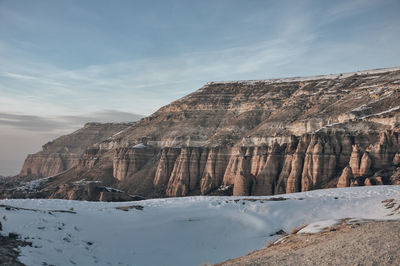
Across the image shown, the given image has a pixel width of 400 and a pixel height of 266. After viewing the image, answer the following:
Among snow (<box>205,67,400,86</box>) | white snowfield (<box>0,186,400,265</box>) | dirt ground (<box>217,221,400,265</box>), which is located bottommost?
white snowfield (<box>0,186,400,265</box>)

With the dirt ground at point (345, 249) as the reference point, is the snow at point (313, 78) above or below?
above

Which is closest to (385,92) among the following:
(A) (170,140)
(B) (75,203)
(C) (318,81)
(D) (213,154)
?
(C) (318,81)

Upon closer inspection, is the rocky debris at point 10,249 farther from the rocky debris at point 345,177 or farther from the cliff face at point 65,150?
the cliff face at point 65,150

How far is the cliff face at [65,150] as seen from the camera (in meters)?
151

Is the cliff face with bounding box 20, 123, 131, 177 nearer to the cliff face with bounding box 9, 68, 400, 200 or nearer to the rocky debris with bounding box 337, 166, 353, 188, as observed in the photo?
the cliff face with bounding box 9, 68, 400, 200

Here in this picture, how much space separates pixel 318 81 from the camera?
3607 inches

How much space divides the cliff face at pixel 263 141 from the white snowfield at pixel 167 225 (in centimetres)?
2676

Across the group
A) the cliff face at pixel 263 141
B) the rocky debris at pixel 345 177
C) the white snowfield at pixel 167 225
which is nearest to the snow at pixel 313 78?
the cliff face at pixel 263 141

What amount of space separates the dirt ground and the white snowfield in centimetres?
200

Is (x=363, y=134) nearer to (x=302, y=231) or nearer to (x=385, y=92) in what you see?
(x=385, y=92)

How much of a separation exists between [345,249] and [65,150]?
158247 mm

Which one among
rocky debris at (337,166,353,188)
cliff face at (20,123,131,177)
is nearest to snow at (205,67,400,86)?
rocky debris at (337,166,353,188)

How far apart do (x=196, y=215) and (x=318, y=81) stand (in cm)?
7697

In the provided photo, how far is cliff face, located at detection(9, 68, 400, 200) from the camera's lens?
55750 millimetres
